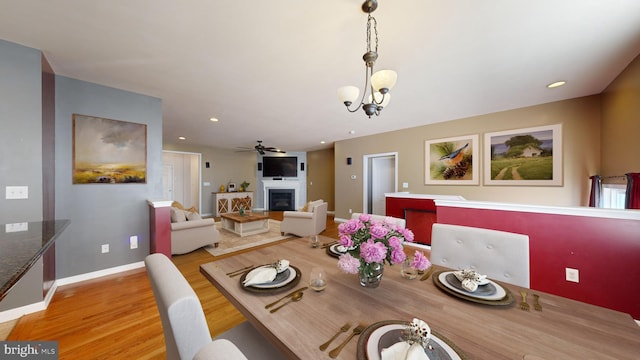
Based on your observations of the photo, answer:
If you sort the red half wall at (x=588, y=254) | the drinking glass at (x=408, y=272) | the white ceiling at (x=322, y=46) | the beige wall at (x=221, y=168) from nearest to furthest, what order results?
1. the drinking glass at (x=408, y=272)
2. the white ceiling at (x=322, y=46)
3. the red half wall at (x=588, y=254)
4. the beige wall at (x=221, y=168)

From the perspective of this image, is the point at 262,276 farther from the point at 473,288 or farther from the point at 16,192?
the point at 16,192

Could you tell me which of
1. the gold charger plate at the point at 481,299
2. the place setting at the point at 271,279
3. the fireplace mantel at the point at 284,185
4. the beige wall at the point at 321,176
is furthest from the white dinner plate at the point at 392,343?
the fireplace mantel at the point at 284,185

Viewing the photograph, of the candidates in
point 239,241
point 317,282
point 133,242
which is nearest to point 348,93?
point 317,282

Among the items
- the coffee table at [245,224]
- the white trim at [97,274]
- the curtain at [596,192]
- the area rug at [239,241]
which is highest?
the curtain at [596,192]

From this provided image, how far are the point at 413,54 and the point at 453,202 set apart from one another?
1.74 m

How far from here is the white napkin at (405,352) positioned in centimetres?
55

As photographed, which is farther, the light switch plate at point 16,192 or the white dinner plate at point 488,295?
the light switch plate at point 16,192

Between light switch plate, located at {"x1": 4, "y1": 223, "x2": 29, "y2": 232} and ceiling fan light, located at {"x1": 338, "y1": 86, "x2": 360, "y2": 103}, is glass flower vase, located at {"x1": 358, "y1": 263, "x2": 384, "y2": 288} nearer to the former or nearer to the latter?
ceiling fan light, located at {"x1": 338, "y1": 86, "x2": 360, "y2": 103}

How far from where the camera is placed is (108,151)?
259cm

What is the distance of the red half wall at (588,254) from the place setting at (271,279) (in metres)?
2.35

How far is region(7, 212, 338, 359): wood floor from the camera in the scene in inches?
58.4

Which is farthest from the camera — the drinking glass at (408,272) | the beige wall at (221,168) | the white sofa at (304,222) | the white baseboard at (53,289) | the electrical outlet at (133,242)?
the beige wall at (221,168)

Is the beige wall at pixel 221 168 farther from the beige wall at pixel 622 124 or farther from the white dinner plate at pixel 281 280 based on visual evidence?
the beige wall at pixel 622 124

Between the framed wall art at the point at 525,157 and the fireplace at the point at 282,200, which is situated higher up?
the framed wall art at the point at 525,157
